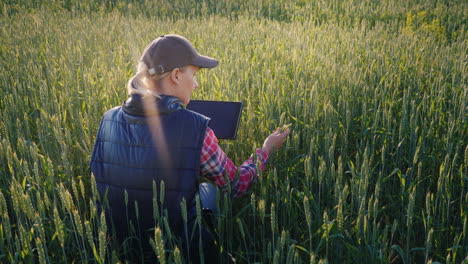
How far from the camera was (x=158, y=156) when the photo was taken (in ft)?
5.23

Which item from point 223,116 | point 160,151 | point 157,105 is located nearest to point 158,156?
point 160,151

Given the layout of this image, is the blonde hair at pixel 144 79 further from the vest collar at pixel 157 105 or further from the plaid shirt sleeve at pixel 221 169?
the plaid shirt sleeve at pixel 221 169

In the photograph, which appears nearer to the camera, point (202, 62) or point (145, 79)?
point (145, 79)

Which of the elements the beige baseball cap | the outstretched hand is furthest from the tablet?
the beige baseball cap

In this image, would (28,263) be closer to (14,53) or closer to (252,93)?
(252,93)

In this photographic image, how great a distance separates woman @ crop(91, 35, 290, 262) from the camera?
1.60m

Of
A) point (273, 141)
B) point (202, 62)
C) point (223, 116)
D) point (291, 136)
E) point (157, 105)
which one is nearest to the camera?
point (157, 105)

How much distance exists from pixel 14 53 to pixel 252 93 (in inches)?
111

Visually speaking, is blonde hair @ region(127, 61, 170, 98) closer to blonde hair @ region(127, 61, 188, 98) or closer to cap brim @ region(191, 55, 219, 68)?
blonde hair @ region(127, 61, 188, 98)

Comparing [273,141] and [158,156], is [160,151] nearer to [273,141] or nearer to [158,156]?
[158,156]

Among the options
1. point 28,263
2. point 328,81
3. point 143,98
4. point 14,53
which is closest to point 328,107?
point 328,81

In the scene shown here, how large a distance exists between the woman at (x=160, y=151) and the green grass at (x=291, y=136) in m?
0.13

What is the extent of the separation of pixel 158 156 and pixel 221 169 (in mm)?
275

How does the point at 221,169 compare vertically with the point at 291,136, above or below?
above
